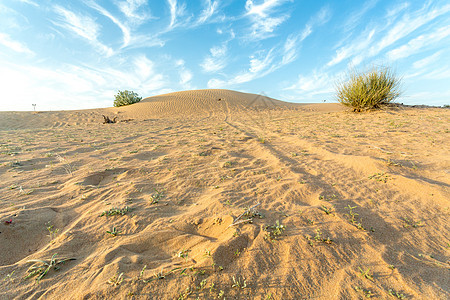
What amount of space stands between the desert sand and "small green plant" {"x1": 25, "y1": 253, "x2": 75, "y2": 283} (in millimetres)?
14

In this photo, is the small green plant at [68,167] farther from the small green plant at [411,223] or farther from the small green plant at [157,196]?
the small green plant at [411,223]

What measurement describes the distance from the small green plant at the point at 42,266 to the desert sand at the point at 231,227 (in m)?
0.01

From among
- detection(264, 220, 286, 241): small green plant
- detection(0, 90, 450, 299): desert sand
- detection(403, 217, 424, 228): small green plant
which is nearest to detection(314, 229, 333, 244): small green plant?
detection(0, 90, 450, 299): desert sand

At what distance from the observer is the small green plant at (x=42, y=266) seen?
59.1 inches

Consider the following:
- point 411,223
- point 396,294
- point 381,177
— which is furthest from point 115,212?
point 381,177

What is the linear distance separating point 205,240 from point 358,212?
5.48ft

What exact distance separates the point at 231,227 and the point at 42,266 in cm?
153

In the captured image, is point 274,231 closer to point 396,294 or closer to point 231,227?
point 231,227

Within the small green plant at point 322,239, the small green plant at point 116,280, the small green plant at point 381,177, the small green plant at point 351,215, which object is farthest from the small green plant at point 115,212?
the small green plant at point 381,177

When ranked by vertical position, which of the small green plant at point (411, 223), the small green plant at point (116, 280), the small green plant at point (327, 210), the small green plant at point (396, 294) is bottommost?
the small green plant at point (396, 294)

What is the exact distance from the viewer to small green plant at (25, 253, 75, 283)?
4.92 feet

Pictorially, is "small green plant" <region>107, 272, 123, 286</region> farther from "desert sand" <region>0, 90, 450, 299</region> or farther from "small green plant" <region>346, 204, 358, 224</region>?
"small green plant" <region>346, 204, 358, 224</region>

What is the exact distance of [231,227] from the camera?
1.96m

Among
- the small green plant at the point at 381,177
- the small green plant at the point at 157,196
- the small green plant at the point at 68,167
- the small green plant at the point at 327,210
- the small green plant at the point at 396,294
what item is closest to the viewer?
the small green plant at the point at 396,294
